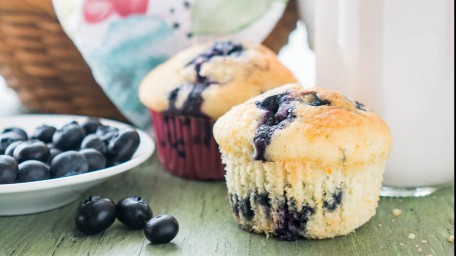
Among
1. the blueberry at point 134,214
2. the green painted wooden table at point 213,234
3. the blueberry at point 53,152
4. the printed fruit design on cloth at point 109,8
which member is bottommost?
the green painted wooden table at point 213,234

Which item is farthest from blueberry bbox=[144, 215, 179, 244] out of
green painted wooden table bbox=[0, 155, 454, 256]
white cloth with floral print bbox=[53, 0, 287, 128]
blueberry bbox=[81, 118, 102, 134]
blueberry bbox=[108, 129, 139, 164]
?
white cloth with floral print bbox=[53, 0, 287, 128]

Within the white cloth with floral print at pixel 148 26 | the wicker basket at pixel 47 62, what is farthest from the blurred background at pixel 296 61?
the white cloth with floral print at pixel 148 26

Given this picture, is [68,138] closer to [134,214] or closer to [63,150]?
[63,150]

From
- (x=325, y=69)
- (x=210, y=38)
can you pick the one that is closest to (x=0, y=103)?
(x=210, y=38)

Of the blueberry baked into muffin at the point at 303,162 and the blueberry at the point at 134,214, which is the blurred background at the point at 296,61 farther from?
the blueberry at the point at 134,214

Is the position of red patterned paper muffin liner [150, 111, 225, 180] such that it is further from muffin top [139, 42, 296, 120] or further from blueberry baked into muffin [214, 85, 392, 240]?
blueberry baked into muffin [214, 85, 392, 240]

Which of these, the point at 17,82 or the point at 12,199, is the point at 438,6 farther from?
the point at 17,82

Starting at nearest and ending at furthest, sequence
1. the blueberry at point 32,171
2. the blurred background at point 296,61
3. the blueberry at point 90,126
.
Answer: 1. the blueberry at point 32,171
2. the blueberry at point 90,126
3. the blurred background at point 296,61
